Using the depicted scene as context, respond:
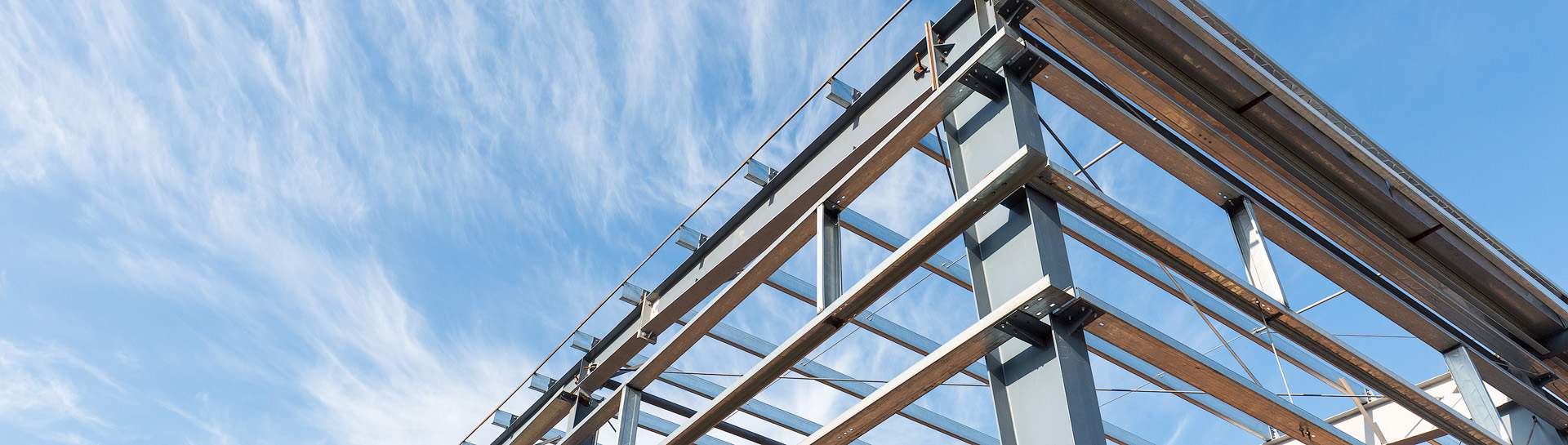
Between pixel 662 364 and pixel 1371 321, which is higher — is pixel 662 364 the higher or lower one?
the lower one

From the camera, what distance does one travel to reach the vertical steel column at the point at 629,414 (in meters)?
10.5

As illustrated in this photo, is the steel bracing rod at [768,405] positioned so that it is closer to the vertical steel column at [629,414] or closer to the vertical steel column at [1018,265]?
the vertical steel column at [629,414]

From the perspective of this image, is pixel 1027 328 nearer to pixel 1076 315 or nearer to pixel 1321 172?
pixel 1076 315

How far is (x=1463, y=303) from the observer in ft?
31.7

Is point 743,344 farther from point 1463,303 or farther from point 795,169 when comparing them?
point 1463,303

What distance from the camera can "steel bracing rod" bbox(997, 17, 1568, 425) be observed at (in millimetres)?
7141

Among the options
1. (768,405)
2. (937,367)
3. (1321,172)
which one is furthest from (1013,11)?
(768,405)

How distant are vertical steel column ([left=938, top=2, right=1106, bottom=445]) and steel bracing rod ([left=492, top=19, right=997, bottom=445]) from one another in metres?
0.38

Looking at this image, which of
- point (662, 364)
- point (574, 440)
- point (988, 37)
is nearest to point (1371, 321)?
point (988, 37)

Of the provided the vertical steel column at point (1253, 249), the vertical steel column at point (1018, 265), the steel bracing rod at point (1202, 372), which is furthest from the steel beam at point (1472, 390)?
the vertical steel column at point (1018, 265)

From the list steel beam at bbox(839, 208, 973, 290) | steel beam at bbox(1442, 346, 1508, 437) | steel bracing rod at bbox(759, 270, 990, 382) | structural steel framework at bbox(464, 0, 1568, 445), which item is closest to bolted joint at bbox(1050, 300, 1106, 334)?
structural steel framework at bbox(464, 0, 1568, 445)

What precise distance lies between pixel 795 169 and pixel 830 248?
61.5 inches

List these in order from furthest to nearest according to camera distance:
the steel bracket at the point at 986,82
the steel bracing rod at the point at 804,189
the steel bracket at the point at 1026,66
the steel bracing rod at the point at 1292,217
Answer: the steel bracing rod at the point at 804,189, the steel bracing rod at the point at 1292,217, the steel bracket at the point at 986,82, the steel bracket at the point at 1026,66

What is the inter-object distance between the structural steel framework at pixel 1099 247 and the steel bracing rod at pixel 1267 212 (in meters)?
0.03
